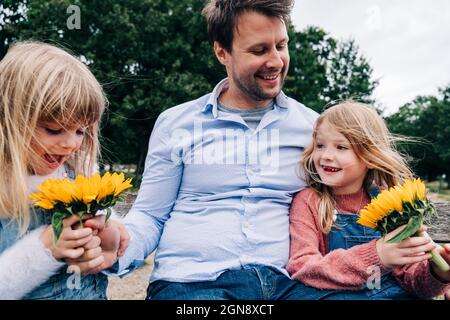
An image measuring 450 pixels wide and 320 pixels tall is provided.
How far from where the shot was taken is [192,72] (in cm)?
2275

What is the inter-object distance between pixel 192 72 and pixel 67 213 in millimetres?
21539

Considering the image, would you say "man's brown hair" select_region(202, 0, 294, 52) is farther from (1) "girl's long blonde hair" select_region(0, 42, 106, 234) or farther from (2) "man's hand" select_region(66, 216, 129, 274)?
(2) "man's hand" select_region(66, 216, 129, 274)

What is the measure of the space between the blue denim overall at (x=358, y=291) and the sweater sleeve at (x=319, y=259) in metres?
0.03

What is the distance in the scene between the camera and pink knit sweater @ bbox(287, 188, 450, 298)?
208cm

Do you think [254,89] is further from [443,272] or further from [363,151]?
[443,272]

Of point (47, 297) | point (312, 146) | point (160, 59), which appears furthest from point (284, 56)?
point (160, 59)

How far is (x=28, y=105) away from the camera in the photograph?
1.91 meters

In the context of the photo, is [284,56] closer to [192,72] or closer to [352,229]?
[352,229]

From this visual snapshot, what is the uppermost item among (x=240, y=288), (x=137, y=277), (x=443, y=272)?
(x=443, y=272)

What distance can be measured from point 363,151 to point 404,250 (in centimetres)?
68

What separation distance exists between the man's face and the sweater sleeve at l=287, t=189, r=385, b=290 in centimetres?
66

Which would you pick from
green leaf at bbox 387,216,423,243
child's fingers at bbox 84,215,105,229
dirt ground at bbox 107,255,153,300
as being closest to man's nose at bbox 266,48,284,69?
green leaf at bbox 387,216,423,243

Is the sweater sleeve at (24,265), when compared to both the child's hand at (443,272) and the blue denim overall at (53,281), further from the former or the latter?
the child's hand at (443,272)

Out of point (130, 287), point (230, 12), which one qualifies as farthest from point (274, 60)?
point (130, 287)
